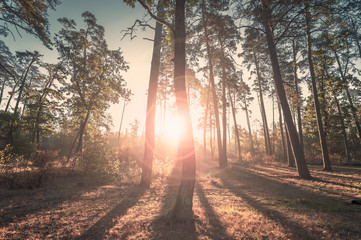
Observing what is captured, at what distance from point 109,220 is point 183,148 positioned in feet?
9.97

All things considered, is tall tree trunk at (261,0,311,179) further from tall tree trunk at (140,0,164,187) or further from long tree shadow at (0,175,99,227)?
long tree shadow at (0,175,99,227)

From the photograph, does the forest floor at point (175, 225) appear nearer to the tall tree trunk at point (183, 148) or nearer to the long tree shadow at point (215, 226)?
the long tree shadow at point (215, 226)

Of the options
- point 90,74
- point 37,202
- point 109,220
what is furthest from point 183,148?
point 90,74

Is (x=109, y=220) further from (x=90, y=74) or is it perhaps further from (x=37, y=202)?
(x=90, y=74)

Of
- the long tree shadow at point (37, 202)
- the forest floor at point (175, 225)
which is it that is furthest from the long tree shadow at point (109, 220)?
the long tree shadow at point (37, 202)

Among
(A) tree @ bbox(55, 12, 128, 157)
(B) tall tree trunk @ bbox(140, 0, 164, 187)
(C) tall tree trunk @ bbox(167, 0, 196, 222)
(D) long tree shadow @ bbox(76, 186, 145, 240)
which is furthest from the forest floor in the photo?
(A) tree @ bbox(55, 12, 128, 157)

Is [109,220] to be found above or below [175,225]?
below

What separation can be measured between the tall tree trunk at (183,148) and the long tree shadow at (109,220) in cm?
165

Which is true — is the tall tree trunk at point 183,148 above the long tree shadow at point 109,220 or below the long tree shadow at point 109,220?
above

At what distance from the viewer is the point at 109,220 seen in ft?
13.9

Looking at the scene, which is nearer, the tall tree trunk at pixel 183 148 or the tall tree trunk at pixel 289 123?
the tall tree trunk at pixel 183 148

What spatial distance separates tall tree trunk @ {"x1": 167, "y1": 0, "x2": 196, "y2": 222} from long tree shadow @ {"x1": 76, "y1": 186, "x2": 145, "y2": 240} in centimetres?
165

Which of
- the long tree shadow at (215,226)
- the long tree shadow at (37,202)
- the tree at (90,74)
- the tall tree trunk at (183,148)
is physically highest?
the tree at (90,74)

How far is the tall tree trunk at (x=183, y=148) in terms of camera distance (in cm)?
394
